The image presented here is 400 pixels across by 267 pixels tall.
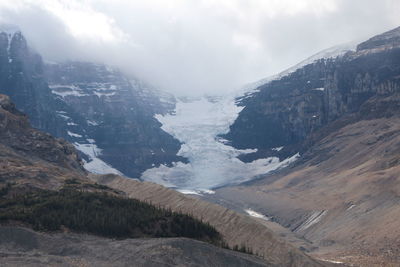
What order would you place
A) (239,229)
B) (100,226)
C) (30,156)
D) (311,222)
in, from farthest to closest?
(311,222)
(30,156)
(239,229)
(100,226)

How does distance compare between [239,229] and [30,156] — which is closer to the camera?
[239,229]

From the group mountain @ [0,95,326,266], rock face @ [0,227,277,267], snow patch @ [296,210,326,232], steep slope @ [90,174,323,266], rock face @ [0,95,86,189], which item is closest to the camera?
rock face @ [0,227,277,267]

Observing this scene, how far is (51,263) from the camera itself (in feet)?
237

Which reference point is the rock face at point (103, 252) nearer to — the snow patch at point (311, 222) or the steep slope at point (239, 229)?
the steep slope at point (239, 229)

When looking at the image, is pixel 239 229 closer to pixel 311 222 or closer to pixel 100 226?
pixel 100 226

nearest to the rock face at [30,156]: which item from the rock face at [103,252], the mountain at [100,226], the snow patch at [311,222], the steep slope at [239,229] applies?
the mountain at [100,226]

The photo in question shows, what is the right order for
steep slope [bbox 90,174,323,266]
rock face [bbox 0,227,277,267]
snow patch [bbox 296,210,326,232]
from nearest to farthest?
1. rock face [bbox 0,227,277,267]
2. steep slope [bbox 90,174,323,266]
3. snow patch [bbox 296,210,326,232]

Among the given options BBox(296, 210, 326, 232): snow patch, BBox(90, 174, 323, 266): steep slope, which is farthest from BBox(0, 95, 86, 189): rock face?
BBox(296, 210, 326, 232): snow patch

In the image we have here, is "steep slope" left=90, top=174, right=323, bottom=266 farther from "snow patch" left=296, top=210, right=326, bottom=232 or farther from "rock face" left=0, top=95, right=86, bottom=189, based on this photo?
"snow patch" left=296, top=210, right=326, bottom=232

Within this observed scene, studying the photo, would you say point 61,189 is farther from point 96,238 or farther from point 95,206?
point 96,238

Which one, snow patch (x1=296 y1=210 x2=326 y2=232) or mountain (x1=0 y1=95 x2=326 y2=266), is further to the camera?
snow patch (x1=296 y1=210 x2=326 y2=232)

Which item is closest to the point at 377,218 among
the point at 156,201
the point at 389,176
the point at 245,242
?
the point at 389,176

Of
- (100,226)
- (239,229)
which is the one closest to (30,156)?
(239,229)

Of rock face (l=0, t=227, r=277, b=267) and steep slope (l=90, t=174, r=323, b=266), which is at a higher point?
rock face (l=0, t=227, r=277, b=267)
